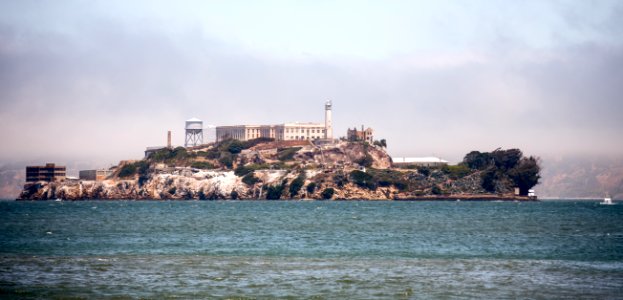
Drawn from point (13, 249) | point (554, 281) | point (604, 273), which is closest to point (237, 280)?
point (554, 281)

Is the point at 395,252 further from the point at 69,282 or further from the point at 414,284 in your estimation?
the point at 69,282

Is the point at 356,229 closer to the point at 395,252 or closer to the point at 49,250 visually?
the point at 395,252

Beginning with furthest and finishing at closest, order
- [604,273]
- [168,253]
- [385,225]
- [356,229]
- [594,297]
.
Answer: [385,225], [356,229], [168,253], [604,273], [594,297]

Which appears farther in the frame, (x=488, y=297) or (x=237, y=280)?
(x=237, y=280)

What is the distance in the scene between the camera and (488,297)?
36125 millimetres

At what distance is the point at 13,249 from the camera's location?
189 feet

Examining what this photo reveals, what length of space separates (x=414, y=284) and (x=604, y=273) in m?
11.2

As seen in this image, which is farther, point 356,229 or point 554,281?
point 356,229

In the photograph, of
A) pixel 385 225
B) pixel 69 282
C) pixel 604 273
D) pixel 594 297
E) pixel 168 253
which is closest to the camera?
pixel 594 297

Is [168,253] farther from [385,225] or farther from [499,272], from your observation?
[385,225]

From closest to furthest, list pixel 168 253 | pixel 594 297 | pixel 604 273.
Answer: pixel 594 297, pixel 604 273, pixel 168 253

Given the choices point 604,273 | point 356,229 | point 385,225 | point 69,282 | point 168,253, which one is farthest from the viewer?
point 385,225

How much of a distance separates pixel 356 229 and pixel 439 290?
146 ft

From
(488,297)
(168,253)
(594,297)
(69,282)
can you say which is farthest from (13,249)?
(594,297)
